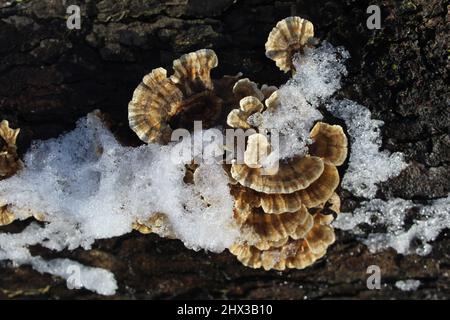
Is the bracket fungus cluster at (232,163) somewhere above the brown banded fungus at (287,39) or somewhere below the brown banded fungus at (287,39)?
below

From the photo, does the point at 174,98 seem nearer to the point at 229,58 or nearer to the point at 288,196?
the point at 229,58

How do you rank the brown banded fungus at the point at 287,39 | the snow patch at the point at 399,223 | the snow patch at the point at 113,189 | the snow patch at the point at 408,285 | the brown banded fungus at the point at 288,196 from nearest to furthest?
the brown banded fungus at the point at 288,196
the brown banded fungus at the point at 287,39
the snow patch at the point at 113,189
the snow patch at the point at 399,223
the snow patch at the point at 408,285

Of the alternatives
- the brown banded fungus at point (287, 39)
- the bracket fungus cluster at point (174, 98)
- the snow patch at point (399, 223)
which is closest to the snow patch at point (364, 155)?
the snow patch at point (399, 223)

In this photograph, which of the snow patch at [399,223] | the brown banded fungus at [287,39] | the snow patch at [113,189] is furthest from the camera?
the snow patch at [399,223]

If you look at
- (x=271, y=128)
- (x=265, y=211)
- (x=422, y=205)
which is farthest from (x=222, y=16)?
(x=422, y=205)

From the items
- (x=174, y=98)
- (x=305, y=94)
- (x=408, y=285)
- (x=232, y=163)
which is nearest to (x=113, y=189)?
(x=174, y=98)

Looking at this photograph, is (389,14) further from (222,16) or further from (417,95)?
(222,16)

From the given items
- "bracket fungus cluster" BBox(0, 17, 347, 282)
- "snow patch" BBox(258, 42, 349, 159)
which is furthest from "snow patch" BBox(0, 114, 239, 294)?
"snow patch" BBox(258, 42, 349, 159)

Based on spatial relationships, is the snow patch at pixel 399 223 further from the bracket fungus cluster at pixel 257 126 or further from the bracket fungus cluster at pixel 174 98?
the bracket fungus cluster at pixel 174 98
